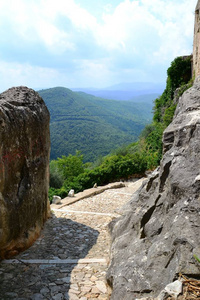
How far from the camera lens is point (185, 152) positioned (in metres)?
4.24

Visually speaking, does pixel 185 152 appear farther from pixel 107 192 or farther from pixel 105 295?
pixel 107 192

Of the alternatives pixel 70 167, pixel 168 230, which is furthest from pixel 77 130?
pixel 168 230

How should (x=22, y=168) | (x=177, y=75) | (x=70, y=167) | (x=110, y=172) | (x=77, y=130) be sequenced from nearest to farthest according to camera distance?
(x=22, y=168), (x=110, y=172), (x=177, y=75), (x=70, y=167), (x=77, y=130)

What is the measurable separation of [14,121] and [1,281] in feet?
9.86

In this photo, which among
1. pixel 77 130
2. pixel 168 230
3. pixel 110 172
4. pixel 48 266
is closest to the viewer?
pixel 168 230

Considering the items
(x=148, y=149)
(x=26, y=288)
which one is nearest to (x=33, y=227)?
(x=26, y=288)

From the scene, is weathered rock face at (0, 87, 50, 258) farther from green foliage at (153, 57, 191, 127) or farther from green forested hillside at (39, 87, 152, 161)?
green forested hillside at (39, 87, 152, 161)

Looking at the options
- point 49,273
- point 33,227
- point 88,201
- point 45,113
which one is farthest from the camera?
point 88,201

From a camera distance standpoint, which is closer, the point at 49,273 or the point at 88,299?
the point at 88,299

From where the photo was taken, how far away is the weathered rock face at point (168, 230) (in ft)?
10.4

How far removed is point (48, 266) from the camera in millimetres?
5379

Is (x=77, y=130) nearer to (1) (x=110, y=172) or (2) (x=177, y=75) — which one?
(2) (x=177, y=75)

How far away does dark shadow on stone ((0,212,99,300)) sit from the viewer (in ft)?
14.7

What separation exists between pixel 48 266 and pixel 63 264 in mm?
315
